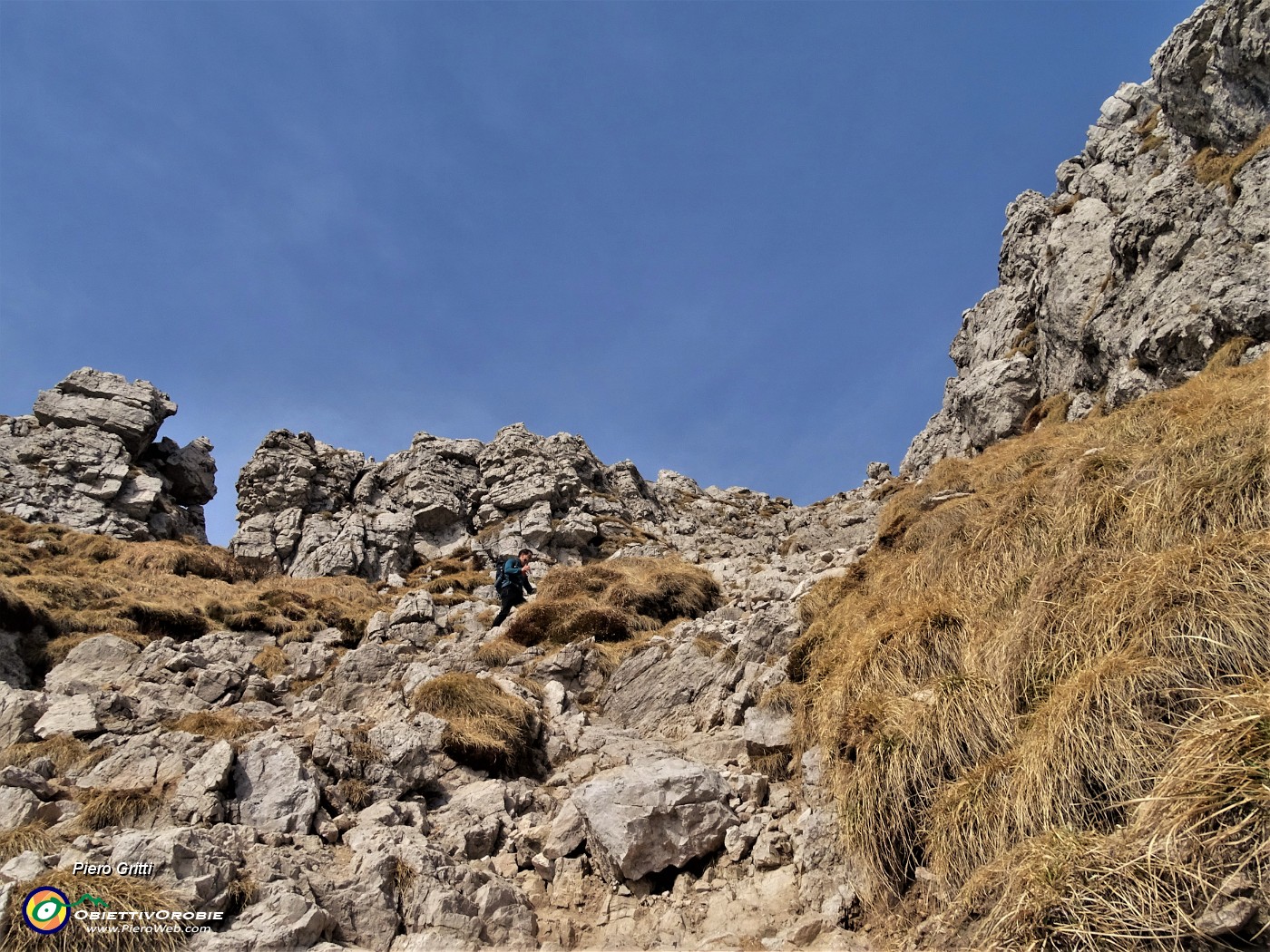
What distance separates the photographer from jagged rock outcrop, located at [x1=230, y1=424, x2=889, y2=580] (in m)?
30.2

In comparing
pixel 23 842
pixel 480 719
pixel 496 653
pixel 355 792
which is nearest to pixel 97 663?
pixel 496 653

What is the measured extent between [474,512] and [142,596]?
17408 millimetres

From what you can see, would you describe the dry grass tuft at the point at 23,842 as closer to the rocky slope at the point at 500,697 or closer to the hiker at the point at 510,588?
the rocky slope at the point at 500,697

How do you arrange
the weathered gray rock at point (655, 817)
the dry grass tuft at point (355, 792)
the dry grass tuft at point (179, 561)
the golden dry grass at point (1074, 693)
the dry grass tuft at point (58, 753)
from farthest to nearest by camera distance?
the dry grass tuft at point (179, 561) → the dry grass tuft at point (58, 753) → the dry grass tuft at point (355, 792) → the weathered gray rock at point (655, 817) → the golden dry grass at point (1074, 693)

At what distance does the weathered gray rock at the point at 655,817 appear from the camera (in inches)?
252

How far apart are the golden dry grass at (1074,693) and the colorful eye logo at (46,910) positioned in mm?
6264

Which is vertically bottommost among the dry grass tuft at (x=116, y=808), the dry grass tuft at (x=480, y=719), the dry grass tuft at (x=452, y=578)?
the dry grass tuft at (x=116, y=808)

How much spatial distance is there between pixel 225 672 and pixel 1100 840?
13415 mm

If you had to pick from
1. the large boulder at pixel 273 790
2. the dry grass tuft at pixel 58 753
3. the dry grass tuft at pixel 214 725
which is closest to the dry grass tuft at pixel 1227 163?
the large boulder at pixel 273 790

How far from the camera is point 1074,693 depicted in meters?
5.08

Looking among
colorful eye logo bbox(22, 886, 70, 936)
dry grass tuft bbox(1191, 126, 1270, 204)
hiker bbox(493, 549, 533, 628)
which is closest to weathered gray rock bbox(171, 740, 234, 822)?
colorful eye logo bbox(22, 886, 70, 936)

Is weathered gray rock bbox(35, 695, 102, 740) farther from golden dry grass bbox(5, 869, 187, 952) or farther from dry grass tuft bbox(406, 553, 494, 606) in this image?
dry grass tuft bbox(406, 553, 494, 606)

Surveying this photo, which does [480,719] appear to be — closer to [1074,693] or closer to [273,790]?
[273,790]

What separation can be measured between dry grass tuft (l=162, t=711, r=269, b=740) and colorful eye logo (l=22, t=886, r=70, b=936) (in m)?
4.32
